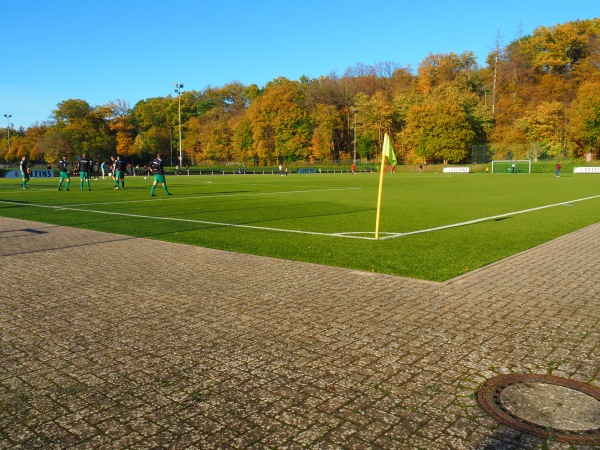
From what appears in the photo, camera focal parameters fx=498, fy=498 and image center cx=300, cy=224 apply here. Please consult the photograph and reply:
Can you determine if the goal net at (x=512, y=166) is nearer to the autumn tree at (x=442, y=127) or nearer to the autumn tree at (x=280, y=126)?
the autumn tree at (x=442, y=127)

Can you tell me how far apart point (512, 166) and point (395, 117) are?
34097mm

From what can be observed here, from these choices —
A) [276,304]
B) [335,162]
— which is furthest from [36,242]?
[335,162]

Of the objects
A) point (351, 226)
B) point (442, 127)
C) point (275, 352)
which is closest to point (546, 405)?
point (275, 352)

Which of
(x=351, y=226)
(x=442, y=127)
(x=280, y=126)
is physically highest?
(x=280, y=126)

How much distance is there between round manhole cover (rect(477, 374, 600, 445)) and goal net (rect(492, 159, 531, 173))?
73517 millimetres

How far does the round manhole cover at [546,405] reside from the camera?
3.27 meters

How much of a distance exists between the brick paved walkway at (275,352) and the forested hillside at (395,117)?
76.6 meters

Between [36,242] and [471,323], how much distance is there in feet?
31.7

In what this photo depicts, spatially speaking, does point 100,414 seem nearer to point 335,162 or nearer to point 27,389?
point 27,389

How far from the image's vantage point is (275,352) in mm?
4656

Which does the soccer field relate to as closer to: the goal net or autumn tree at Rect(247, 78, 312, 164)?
the goal net

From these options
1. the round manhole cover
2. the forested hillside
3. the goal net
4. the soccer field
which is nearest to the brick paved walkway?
the round manhole cover

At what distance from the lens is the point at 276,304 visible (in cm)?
628

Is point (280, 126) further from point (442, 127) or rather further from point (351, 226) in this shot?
point (351, 226)
